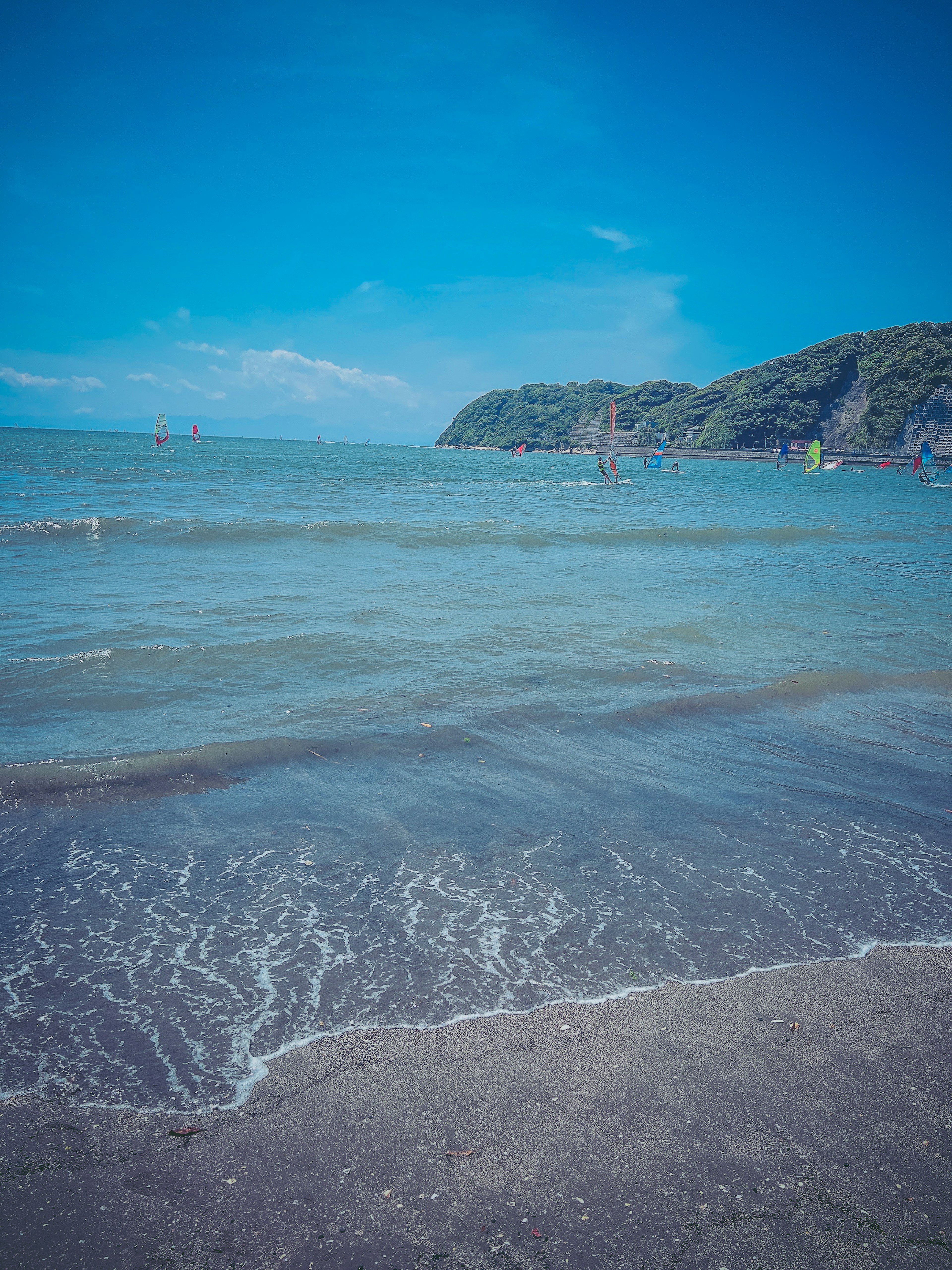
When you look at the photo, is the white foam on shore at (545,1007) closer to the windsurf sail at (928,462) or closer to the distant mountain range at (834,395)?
the windsurf sail at (928,462)

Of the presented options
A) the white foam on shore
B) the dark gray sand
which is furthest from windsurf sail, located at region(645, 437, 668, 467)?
the dark gray sand

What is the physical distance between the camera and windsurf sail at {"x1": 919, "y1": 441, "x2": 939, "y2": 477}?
2601 inches

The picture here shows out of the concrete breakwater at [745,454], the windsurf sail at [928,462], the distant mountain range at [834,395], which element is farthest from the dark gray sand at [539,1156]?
the distant mountain range at [834,395]

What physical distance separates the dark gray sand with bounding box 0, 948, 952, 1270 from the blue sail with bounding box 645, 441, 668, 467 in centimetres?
7446

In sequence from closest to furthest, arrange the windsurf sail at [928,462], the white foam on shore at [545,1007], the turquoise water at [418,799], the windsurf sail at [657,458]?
the white foam on shore at [545,1007], the turquoise water at [418,799], the windsurf sail at [928,462], the windsurf sail at [657,458]

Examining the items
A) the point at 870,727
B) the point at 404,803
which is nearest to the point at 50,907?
the point at 404,803

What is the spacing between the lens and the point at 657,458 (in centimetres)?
10394

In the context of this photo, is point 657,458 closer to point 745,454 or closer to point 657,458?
point 657,458

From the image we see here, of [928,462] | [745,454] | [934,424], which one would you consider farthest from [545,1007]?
[745,454]

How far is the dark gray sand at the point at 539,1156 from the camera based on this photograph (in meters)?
2.02

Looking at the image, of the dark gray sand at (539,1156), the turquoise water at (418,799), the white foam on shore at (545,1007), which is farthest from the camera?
the turquoise water at (418,799)

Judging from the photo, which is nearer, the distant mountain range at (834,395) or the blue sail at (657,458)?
the blue sail at (657,458)

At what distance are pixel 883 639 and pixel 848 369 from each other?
17472 centimetres

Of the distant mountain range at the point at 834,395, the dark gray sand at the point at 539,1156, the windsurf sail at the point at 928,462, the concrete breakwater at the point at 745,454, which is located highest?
the distant mountain range at the point at 834,395
